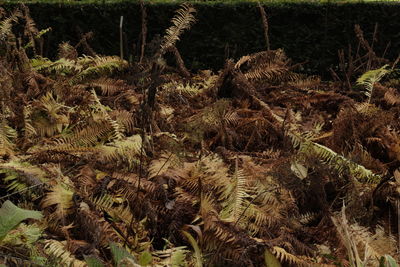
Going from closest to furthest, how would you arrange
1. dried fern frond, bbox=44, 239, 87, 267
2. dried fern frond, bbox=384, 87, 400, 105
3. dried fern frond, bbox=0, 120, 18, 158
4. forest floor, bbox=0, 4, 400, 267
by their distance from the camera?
dried fern frond, bbox=44, 239, 87, 267, forest floor, bbox=0, 4, 400, 267, dried fern frond, bbox=0, 120, 18, 158, dried fern frond, bbox=384, 87, 400, 105

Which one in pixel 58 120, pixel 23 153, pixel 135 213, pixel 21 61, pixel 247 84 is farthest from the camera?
pixel 21 61

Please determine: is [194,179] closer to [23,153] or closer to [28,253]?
[28,253]

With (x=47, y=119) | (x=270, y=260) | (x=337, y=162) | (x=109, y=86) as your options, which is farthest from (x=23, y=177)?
(x=109, y=86)

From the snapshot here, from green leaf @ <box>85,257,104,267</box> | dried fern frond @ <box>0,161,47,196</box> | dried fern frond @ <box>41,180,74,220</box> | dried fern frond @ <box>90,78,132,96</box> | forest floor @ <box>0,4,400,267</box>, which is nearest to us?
green leaf @ <box>85,257,104,267</box>

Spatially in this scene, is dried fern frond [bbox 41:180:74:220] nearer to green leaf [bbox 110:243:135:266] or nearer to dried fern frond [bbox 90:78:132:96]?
green leaf [bbox 110:243:135:266]

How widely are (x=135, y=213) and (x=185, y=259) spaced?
1.09 ft

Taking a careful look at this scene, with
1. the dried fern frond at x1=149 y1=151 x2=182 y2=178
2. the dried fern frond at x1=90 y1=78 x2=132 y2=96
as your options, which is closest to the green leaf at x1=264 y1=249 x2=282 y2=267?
the dried fern frond at x1=149 y1=151 x2=182 y2=178

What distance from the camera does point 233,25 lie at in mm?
6449

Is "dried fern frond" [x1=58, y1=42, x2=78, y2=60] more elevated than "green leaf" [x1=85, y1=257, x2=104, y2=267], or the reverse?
"green leaf" [x1=85, y1=257, x2=104, y2=267]

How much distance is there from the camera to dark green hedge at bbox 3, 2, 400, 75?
6.43 meters

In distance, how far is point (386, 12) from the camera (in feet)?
21.6

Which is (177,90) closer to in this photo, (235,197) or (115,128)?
(115,128)

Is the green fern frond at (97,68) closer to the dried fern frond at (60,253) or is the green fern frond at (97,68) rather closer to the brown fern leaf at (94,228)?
the brown fern leaf at (94,228)

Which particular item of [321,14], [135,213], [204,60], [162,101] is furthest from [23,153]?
[321,14]
